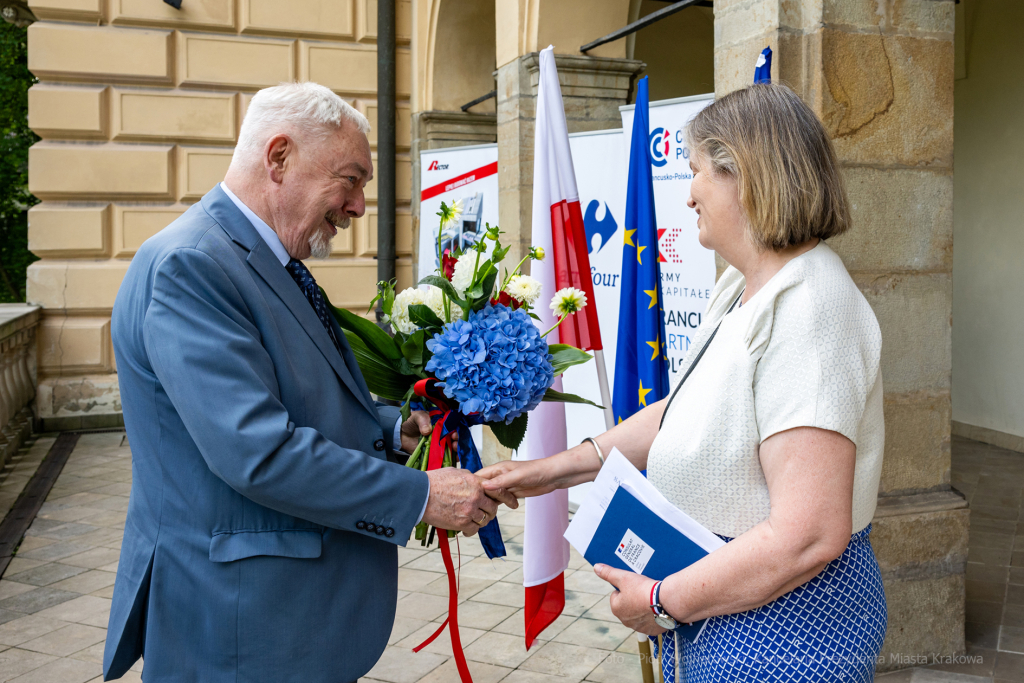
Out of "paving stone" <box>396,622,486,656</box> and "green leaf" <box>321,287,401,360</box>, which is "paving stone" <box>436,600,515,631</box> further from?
"green leaf" <box>321,287,401,360</box>

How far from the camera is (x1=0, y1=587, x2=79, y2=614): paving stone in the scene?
3885 millimetres

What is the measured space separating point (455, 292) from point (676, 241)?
2.52 metres

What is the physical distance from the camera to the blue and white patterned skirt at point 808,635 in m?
1.45

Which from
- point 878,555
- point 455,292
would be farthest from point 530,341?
point 878,555

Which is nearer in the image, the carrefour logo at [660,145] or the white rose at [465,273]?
the white rose at [465,273]

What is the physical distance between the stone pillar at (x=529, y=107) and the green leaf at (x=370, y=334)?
343cm

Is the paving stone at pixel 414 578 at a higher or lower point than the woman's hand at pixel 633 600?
lower

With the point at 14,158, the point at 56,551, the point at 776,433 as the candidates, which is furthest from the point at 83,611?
the point at 14,158

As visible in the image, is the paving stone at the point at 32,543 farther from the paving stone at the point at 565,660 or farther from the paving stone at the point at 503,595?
the paving stone at the point at 565,660

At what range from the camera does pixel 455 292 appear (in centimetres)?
192

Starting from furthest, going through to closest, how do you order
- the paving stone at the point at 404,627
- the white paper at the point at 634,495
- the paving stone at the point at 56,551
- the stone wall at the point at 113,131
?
1. the stone wall at the point at 113,131
2. the paving stone at the point at 56,551
3. the paving stone at the point at 404,627
4. the white paper at the point at 634,495

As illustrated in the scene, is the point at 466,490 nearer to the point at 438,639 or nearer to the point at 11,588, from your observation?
the point at 438,639

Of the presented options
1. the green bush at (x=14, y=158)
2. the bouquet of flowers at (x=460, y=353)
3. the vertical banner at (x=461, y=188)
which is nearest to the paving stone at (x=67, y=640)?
the bouquet of flowers at (x=460, y=353)

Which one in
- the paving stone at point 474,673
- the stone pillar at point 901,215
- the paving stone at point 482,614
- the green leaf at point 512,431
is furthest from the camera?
the paving stone at point 482,614
